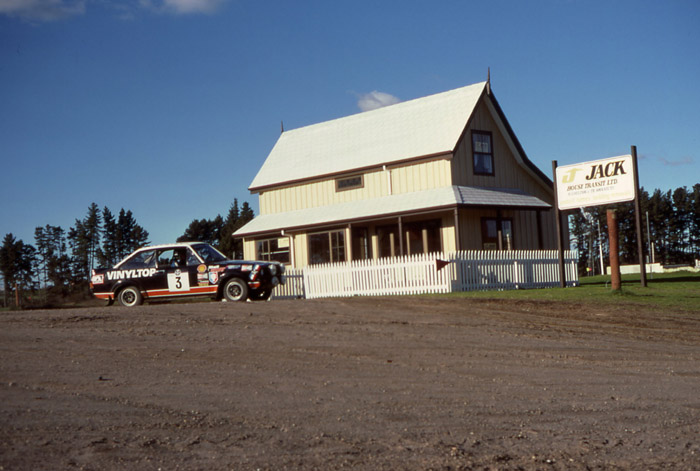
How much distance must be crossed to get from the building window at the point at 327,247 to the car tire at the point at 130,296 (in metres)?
13.1

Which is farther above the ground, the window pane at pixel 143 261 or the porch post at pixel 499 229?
the porch post at pixel 499 229

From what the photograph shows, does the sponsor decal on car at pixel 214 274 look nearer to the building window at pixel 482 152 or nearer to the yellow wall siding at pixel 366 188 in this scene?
the yellow wall siding at pixel 366 188

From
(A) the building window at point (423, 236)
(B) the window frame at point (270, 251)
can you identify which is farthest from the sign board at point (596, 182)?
(B) the window frame at point (270, 251)

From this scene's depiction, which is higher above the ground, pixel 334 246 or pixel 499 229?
pixel 499 229

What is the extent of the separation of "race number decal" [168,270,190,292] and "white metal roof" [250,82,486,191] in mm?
12728

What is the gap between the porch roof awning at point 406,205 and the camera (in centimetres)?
2803

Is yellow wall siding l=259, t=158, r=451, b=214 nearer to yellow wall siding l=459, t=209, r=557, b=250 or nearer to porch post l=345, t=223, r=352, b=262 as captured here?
yellow wall siding l=459, t=209, r=557, b=250

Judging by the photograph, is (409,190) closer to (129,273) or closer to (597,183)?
(597,183)

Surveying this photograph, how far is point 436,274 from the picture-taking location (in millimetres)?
23734

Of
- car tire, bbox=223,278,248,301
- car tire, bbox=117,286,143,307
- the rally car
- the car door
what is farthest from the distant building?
car tire, bbox=117,286,143,307

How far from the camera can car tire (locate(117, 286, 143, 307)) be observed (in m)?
19.9

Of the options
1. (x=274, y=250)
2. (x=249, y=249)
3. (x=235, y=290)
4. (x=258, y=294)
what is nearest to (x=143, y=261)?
(x=235, y=290)

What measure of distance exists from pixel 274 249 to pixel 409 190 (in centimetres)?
738

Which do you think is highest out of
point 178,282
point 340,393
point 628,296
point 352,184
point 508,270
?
point 352,184
